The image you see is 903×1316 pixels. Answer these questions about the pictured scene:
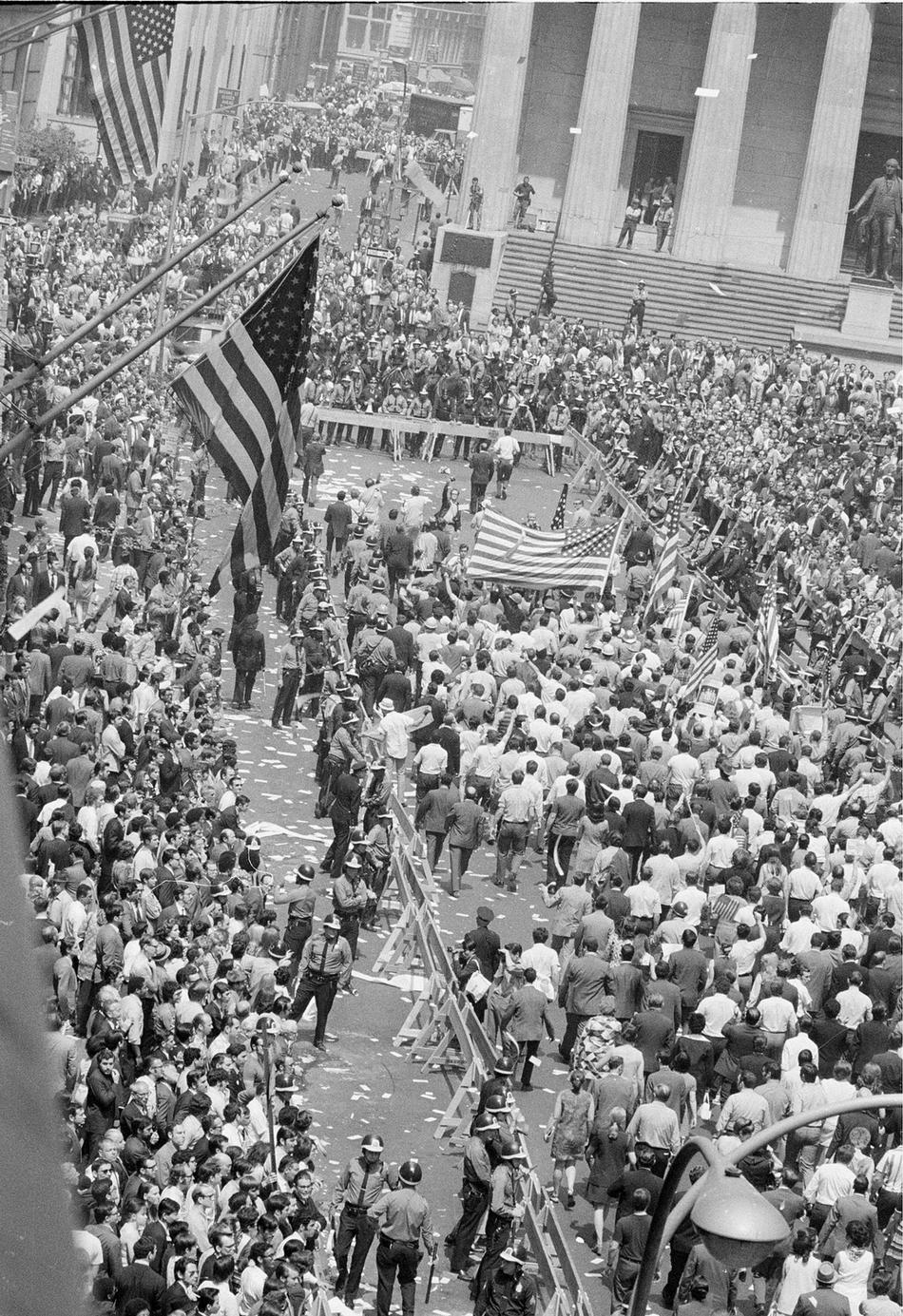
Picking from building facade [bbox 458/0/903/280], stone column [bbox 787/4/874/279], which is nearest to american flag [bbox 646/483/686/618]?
building facade [bbox 458/0/903/280]

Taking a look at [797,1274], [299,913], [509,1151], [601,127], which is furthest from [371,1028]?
[601,127]

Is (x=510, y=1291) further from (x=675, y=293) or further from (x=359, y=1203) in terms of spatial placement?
(x=675, y=293)

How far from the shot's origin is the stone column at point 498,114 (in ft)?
192

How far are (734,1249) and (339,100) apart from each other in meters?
100

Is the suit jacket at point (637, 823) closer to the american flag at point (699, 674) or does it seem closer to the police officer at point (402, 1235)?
the american flag at point (699, 674)

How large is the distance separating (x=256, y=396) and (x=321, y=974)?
5.77 metres

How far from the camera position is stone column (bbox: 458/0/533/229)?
5862 cm

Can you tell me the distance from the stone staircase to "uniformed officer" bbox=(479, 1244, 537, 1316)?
151 feet

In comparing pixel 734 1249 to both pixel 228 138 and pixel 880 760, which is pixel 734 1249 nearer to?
pixel 880 760

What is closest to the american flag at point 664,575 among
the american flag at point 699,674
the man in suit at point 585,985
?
the american flag at point 699,674

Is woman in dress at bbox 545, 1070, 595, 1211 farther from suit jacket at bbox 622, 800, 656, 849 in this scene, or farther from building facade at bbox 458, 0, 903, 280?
building facade at bbox 458, 0, 903, 280

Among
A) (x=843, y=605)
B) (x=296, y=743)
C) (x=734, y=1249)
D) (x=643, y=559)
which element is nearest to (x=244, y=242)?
(x=643, y=559)

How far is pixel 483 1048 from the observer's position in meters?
16.8

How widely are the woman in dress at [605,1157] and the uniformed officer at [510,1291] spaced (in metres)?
1.95
